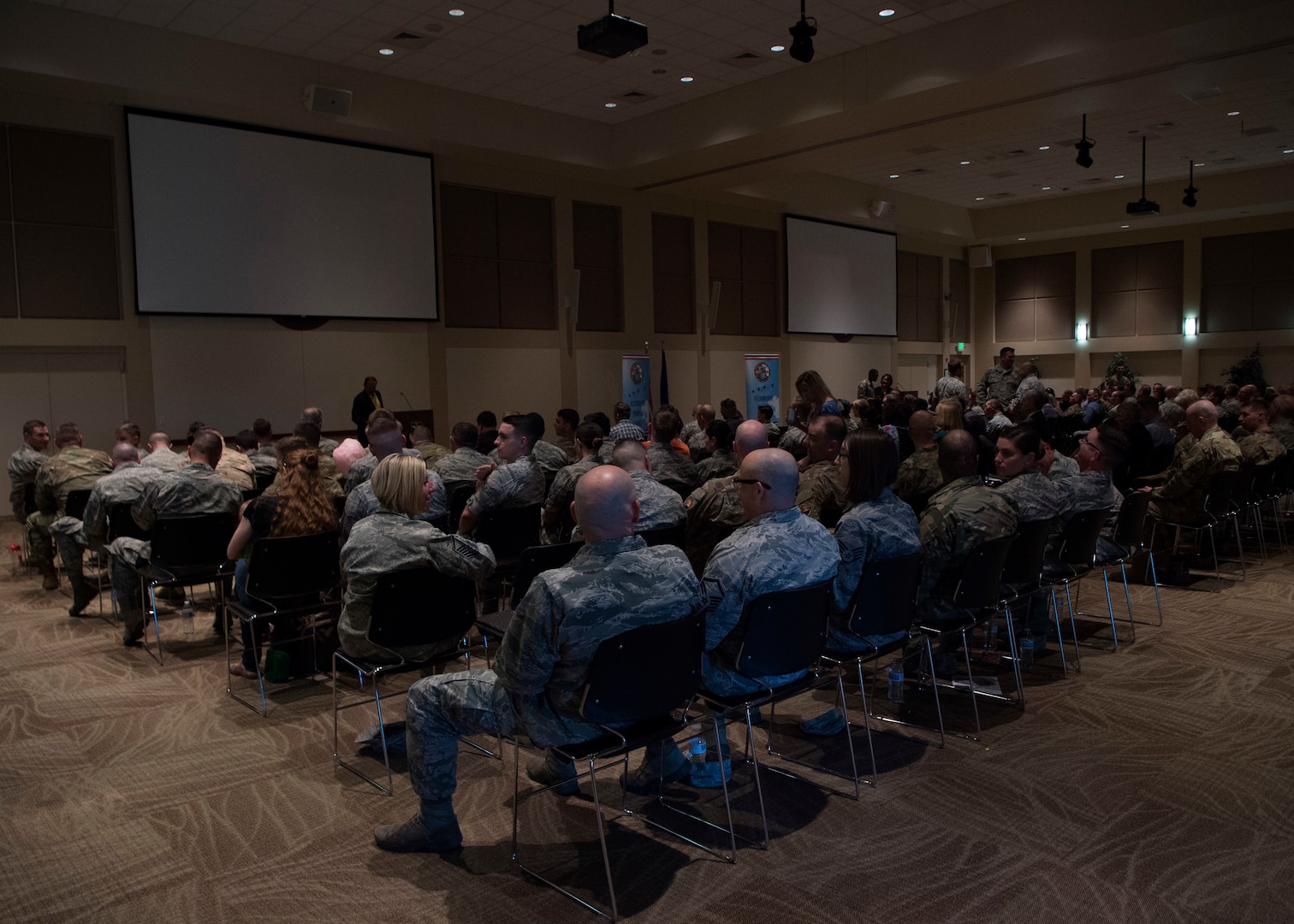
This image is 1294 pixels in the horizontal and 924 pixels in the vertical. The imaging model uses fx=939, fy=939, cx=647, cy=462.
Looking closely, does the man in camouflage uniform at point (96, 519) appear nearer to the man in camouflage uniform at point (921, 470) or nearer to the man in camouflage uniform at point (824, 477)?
the man in camouflage uniform at point (824, 477)

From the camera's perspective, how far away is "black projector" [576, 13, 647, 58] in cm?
755

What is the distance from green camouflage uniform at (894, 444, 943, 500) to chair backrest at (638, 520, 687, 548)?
1.61 metres

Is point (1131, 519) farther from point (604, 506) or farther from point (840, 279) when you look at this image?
point (840, 279)

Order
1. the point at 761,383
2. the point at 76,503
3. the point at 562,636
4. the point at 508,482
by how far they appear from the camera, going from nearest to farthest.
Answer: the point at 562,636 < the point at 508,482 < the point at 76,503 < the point at 761,383

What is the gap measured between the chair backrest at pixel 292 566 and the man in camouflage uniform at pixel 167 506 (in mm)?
1256

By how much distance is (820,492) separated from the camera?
5191 millimetres

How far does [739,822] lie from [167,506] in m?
3.92

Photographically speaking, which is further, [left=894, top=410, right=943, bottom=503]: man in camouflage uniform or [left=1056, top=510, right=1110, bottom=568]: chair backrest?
[left=894, top=410, right=943, bottom=503]: man in camouflage uniform

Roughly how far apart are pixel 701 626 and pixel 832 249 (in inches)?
688

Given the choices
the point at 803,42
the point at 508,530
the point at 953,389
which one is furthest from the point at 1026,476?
the point at 953,389

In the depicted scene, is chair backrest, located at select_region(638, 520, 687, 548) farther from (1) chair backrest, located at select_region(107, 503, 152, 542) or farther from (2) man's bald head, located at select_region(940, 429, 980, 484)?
(1) chair backrest, located at select_region(107, 503, 152, 542)

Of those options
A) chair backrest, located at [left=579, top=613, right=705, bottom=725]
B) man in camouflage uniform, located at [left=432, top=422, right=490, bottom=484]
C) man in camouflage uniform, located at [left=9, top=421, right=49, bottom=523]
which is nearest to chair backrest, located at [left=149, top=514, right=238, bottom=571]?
man in camouflage uniform, located at [left=432, top=422, right=490, bottom=484]

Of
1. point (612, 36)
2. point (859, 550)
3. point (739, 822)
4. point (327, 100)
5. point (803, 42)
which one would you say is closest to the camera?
point (739, 822)

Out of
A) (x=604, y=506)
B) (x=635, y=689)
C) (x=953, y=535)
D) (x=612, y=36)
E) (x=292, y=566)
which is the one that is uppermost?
(x=612, y=36)
